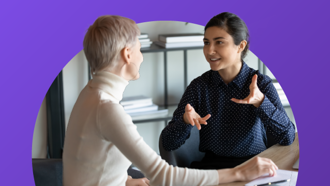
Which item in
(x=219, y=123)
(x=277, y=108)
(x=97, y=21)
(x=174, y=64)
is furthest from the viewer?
(x=174, y=64)

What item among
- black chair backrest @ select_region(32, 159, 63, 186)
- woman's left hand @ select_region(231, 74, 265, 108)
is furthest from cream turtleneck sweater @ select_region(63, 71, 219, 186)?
black chair backrest @ select_region(32, 159, 63, 186)

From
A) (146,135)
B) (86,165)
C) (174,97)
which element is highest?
(86,165)

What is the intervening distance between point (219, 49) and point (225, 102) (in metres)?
0.31

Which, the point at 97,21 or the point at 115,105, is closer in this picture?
the point at 115,105

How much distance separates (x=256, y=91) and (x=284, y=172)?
42cm

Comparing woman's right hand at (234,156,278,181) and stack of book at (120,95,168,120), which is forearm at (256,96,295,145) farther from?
stack of book at (120,95,168,120)

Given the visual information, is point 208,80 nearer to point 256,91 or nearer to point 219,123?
point 219,123

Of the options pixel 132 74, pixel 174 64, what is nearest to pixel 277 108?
pixel 132 74

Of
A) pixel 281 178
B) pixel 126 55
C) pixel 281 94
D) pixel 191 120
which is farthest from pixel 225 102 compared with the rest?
pixel 281 94

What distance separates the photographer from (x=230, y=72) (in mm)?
2016

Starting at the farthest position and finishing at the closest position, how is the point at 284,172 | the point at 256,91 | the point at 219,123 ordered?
1. the point at 219,123
2. the point at 256,91
3. the point at 284,172

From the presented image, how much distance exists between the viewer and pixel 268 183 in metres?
1.32

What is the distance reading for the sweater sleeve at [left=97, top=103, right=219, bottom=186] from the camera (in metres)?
1.14

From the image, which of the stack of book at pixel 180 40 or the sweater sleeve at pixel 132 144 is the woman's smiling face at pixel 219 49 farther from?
the stack of book at pixel 180 40
